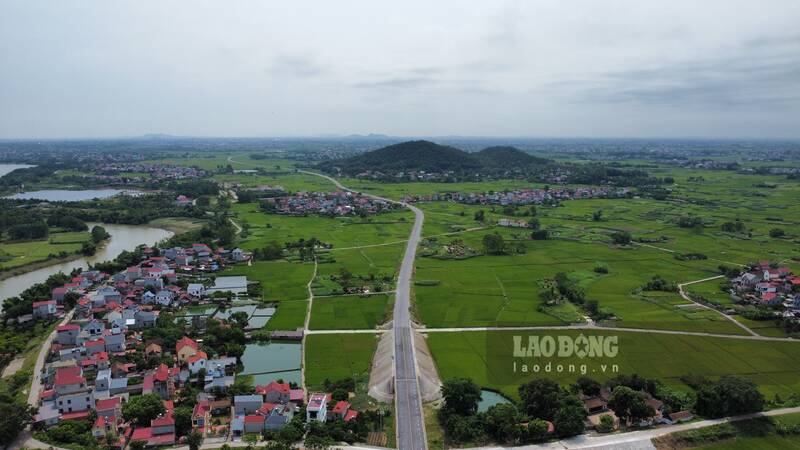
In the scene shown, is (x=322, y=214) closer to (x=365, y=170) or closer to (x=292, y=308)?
(x=292, y=308)

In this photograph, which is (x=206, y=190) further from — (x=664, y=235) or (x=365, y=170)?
(x=664, y=235)

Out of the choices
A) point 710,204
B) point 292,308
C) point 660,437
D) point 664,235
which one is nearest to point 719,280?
point 664,235

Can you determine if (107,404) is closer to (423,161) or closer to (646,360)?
(646,360)

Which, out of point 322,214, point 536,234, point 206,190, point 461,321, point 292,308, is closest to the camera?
point 461,321

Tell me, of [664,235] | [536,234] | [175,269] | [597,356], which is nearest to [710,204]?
[664,235]

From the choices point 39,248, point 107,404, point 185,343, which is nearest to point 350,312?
point 185,343

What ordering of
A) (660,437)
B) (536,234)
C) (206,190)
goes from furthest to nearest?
(206,190) → (536,234) → (660,437)

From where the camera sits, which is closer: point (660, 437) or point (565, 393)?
point (660, 437)
